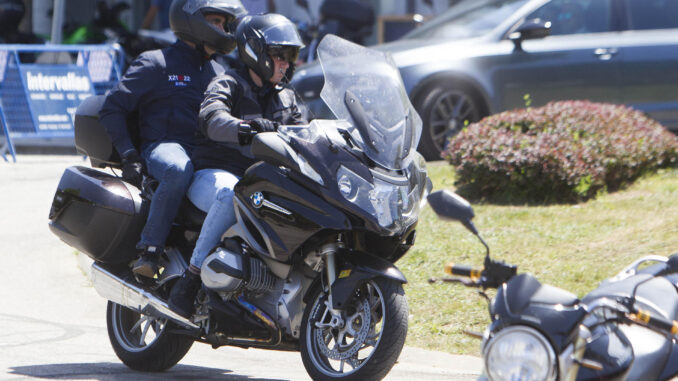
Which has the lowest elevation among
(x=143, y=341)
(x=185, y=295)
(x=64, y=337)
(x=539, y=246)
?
(x=64, y=337)

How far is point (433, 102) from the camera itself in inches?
406

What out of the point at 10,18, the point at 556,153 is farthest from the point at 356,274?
the point at 10,18

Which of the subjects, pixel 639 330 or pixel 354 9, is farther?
pixel 354 9

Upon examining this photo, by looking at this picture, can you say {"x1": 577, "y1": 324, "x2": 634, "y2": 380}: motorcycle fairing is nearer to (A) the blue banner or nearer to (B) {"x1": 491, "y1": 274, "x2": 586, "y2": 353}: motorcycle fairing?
(B) {"x1": 491, "y1": 274, "x2": 586, "y2": 353}: motorcycle fairing

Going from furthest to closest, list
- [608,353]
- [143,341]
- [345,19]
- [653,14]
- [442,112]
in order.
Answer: [345,19] → [653,14] → [442,112] → [143,341] → [608,353]

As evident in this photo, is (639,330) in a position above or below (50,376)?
above

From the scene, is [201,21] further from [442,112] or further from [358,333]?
[442,112]

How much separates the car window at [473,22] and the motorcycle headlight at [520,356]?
7.74 metres

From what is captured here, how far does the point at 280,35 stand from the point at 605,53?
5809 mm

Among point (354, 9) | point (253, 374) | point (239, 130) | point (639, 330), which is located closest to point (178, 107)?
point (239, 130)

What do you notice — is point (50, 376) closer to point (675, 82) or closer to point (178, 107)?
point (178, 107)

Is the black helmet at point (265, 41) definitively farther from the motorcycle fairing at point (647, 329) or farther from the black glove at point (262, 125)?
the motorcycle fairing at point (647, 329)

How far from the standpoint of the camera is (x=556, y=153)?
8773 mm

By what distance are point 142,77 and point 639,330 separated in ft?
10.6
